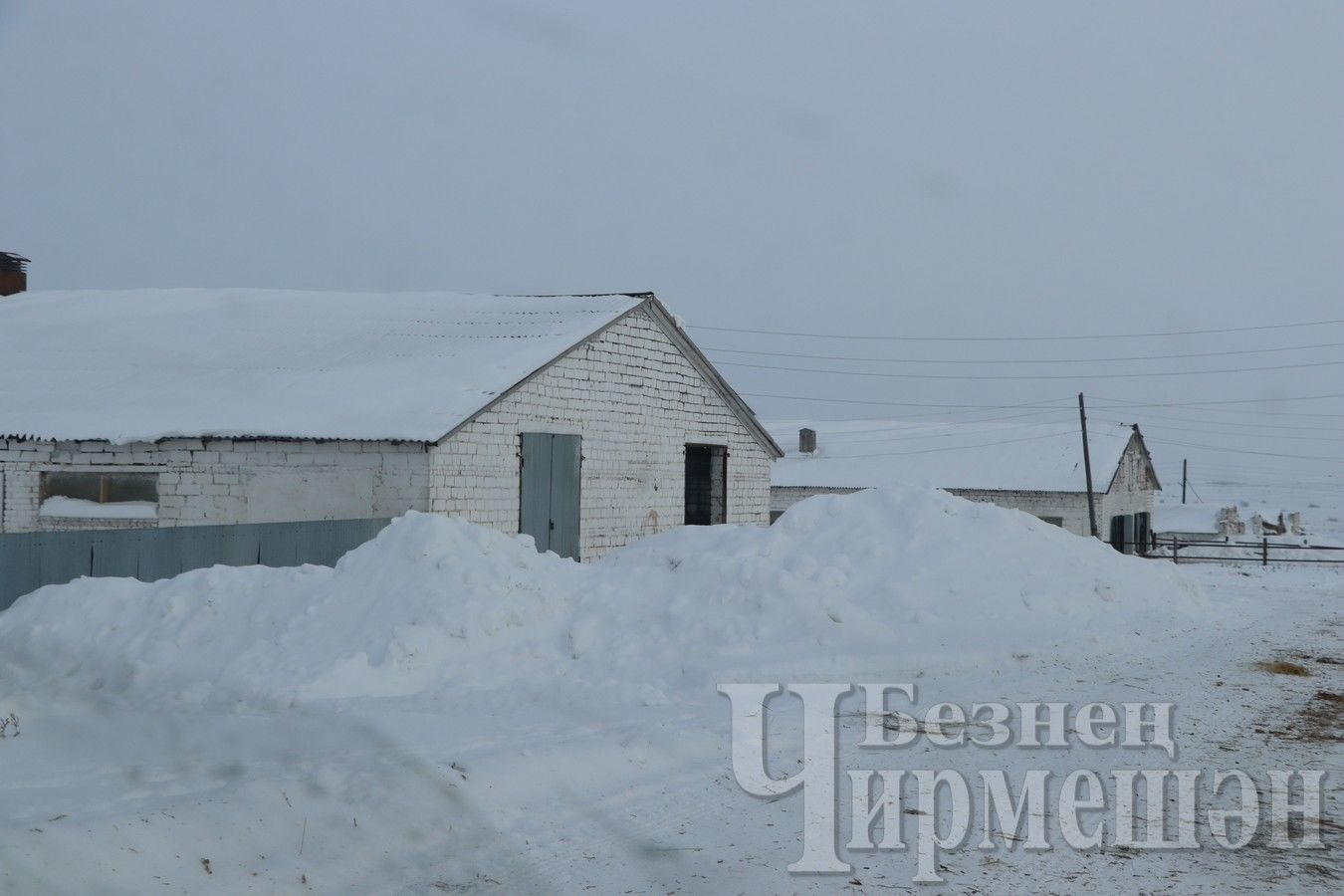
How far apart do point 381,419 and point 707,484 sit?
27.9 ft

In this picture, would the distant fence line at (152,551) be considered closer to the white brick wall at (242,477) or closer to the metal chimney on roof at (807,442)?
the white brick wall at (242,477)

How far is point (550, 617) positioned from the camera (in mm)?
11242

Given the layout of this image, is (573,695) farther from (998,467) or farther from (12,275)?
(998,467)

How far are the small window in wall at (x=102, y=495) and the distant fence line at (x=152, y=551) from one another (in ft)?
10.9

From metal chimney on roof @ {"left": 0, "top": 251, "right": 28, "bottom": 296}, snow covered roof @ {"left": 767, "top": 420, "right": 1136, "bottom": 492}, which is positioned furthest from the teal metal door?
snow covered roof @ {"left": 767, "top": 420, "right": 1136, "bottom": 492}

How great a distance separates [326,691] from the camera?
9234 millimetres

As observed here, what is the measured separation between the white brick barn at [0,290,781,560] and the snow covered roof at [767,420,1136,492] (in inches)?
867

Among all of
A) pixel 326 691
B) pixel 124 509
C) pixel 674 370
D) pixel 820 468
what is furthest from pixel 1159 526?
pixel 326 691

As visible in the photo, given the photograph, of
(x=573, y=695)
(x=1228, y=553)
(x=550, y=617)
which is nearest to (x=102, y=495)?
(x=550, y=617)

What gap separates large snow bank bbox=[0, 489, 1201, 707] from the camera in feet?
32.5

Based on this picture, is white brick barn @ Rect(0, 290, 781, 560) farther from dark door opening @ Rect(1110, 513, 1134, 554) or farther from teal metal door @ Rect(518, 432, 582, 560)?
dark door opening @ Rect(1110, 513, 1134, 554)

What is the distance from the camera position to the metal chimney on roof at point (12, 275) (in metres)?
27.8

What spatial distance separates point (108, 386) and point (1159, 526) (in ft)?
170

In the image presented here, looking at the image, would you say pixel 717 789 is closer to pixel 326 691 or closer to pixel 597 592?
pixel 326 691
